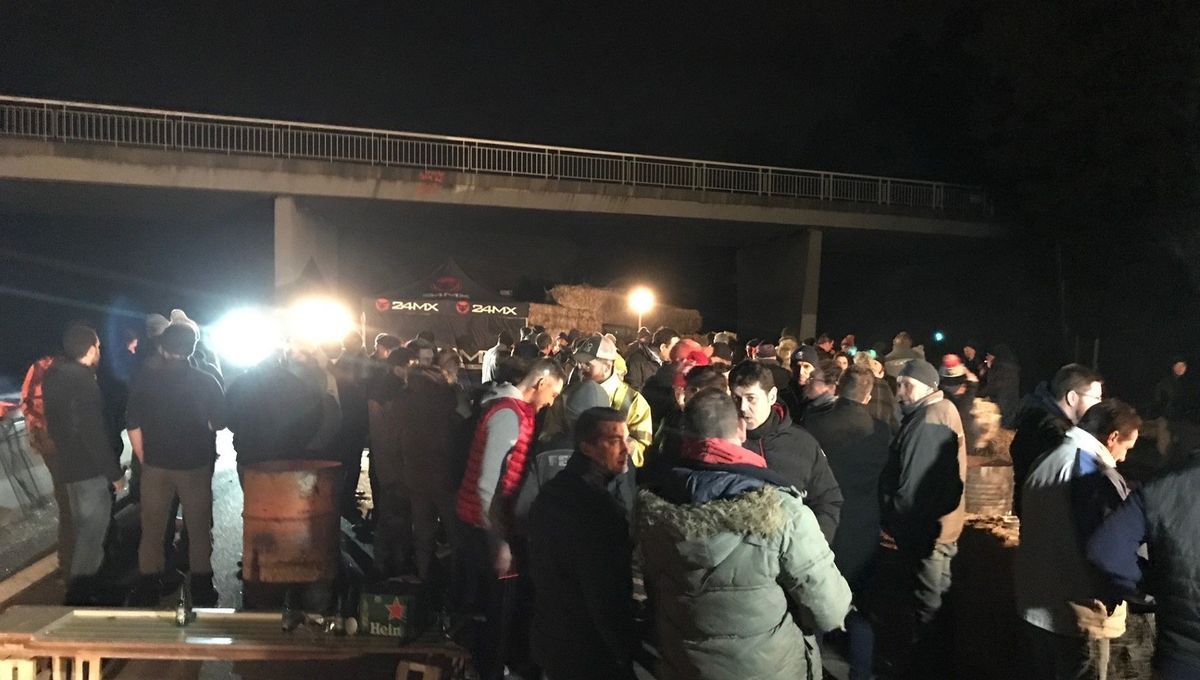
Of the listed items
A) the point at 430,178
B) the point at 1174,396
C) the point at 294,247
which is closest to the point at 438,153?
the point at 430,178

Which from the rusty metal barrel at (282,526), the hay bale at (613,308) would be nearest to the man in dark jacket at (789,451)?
the rusty metal barrel at (282,526)

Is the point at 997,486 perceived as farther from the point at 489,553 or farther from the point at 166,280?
the point at 166,280

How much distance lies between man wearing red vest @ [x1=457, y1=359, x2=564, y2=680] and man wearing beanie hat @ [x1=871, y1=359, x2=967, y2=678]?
6.57 feet

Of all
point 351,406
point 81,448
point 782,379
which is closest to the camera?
point 81,448

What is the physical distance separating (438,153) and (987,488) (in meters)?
15.8

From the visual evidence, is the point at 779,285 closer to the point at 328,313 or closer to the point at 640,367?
the point at 328,313

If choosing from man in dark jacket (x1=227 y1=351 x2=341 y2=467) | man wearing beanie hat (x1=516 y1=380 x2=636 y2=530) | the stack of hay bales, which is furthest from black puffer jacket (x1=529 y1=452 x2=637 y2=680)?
the stack of hay bales

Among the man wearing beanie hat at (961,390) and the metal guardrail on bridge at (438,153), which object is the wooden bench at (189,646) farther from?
the metal guardrail on bridge at (438,153)

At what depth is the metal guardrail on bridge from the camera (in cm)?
1603

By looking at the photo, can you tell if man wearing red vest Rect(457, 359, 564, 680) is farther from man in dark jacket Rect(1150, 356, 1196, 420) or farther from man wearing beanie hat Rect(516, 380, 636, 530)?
man in dark jacket Rect(1150, 356, 1196, 420)

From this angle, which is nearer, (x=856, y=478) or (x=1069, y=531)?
(x=1069, y=531)

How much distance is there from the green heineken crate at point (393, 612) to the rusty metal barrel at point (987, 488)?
3845mm

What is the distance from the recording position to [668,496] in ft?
9.14

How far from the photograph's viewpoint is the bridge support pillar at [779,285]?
21.3 m
